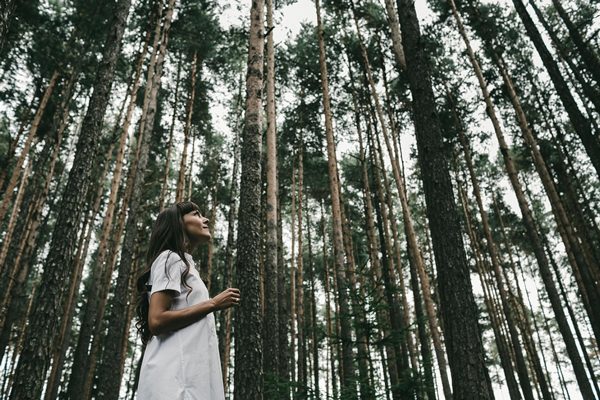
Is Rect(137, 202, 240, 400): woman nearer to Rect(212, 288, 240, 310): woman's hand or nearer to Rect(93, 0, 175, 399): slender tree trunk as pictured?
Rect(212, 288, 240, 310): woman's hand

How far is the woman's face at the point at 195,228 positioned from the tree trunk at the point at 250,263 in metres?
2.69

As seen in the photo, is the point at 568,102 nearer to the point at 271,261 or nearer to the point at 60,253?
the point at 271,261

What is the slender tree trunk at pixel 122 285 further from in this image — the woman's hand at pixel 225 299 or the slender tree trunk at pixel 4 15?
the woman's hand at pixel 225 299

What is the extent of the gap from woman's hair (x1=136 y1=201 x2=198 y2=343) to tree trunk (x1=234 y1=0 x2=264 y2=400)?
2.69 m

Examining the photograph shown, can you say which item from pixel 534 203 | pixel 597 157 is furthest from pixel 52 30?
pixel 534 203

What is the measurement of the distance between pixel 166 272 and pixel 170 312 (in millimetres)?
188

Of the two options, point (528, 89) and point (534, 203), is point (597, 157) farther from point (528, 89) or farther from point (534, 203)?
point (534, 203)

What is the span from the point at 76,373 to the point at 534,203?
22.6 metres

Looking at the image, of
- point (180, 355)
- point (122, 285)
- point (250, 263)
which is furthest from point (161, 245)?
point (122, 285)

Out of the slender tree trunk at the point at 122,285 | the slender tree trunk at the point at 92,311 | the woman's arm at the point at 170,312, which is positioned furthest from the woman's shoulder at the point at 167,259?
the slender tree trunk at the point at 92,311

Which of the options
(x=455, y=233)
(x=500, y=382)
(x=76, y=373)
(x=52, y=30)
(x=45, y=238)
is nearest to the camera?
(x=455, y=233)

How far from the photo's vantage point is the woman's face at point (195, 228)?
6.11ft

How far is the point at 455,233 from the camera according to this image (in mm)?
4145

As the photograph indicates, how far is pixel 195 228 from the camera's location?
6.13ft
